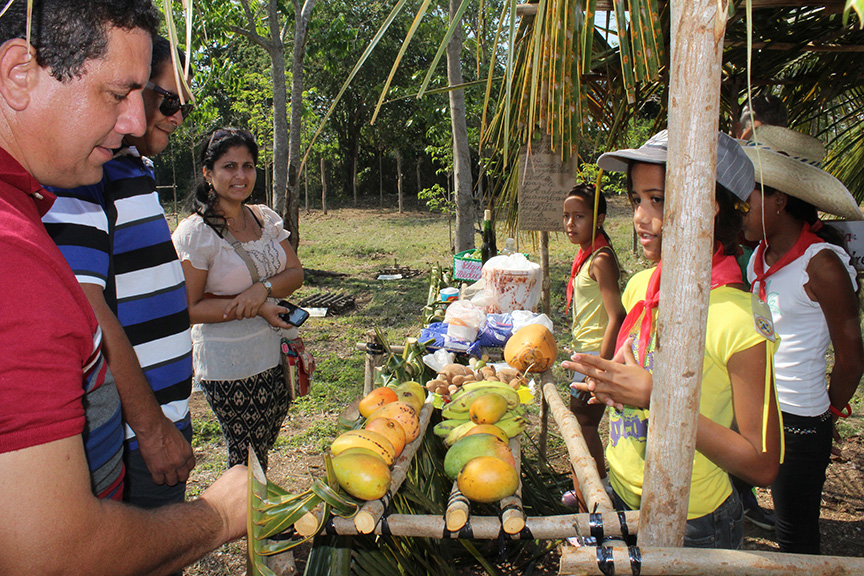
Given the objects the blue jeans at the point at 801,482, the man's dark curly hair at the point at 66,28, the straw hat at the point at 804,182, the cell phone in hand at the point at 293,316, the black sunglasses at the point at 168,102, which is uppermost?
the black sunglasses at the point at 168,102

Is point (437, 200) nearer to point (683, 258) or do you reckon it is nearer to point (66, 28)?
point (683, 258)

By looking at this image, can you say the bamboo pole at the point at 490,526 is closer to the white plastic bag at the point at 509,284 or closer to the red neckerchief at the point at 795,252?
the red neckerchief at the point at 795,252

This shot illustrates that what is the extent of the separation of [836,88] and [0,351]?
4431 millimetres

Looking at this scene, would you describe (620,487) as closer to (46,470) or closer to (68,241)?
(46,470)

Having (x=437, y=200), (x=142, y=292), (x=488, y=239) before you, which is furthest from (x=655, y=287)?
(x=437, y=200)

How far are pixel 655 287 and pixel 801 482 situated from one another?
1.16 m

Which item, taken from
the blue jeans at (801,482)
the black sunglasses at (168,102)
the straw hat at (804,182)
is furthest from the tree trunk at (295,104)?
the blue jeans at (801,482)

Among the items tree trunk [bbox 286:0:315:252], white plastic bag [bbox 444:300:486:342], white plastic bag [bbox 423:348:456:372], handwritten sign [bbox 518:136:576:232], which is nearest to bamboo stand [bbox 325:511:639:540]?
white plastic bag [bbox 423:348:456:372]

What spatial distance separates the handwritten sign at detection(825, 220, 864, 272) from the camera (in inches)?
104

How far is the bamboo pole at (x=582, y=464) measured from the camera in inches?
55.1

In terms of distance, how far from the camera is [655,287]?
1540 mm

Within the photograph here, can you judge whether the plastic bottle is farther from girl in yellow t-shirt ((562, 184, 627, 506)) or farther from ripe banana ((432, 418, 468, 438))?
ripe banana ((432, 418, 468, 438))

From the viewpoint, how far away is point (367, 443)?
155 cm

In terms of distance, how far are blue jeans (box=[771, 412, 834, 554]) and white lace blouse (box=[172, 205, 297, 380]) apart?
7.40ft
